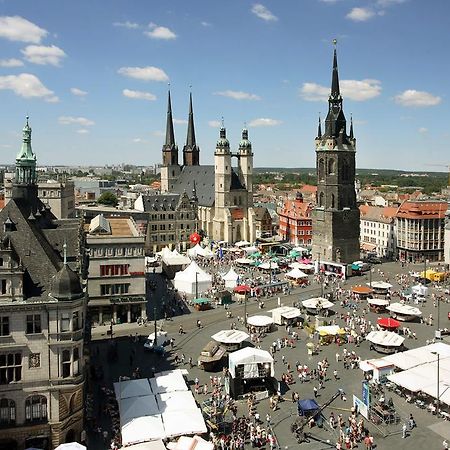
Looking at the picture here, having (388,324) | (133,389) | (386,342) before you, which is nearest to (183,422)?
(133,389)

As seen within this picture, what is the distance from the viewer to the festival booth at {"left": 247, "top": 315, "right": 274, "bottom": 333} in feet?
180

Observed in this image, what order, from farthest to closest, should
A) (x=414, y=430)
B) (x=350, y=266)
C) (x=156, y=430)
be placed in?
(x=350, y=266) → (x=414, y=430) → (x=156, y=430)

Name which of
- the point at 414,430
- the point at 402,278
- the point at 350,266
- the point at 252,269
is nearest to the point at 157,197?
the point at 252,269

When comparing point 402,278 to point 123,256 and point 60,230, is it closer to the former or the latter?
point 123,256

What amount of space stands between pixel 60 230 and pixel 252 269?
171 feet

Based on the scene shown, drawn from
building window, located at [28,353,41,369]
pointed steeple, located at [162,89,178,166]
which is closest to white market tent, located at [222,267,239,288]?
building window, located at [28,353,41,369]

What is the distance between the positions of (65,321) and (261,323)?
26.9 metres

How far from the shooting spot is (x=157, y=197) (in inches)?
4532

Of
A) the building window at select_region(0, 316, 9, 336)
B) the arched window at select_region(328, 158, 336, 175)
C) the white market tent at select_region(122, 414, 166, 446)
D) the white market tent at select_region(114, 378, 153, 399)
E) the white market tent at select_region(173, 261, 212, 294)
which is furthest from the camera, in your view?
the arched window at select_region(328, 158, 336, 175)

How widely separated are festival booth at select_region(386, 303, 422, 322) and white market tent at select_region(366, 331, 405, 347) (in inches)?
383

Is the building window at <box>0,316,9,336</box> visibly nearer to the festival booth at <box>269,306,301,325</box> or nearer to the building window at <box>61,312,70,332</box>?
the building window at <box>61,312,70,332</box>

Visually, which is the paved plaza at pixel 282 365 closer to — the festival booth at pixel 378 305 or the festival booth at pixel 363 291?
the festival booth at pixel 378 305

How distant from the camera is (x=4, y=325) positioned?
3123 cm

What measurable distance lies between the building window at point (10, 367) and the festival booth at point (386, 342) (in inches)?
1188
